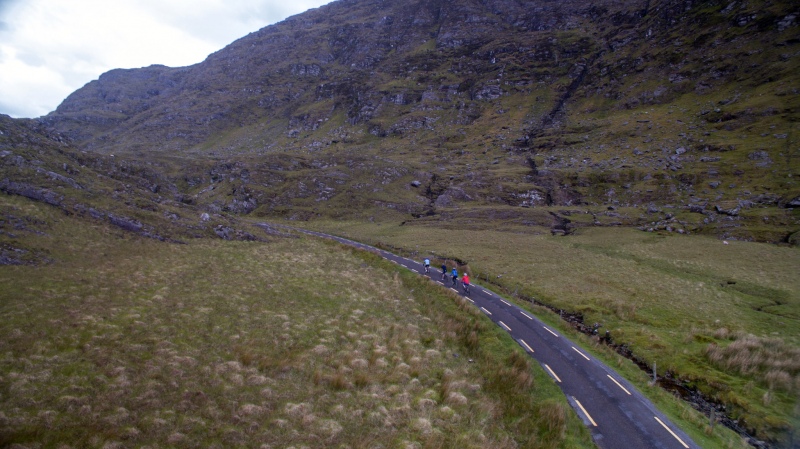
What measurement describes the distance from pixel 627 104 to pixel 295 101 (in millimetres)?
161744

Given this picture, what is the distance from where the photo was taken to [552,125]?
13175cm

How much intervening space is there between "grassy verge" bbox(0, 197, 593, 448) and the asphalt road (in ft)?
3.73

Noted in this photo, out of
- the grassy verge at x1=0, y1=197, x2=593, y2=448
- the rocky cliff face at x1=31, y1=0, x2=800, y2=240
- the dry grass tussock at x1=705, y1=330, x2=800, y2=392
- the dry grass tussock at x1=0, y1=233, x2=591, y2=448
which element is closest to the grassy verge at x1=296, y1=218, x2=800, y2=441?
the dry grass tussock at x1=705, y1=330, x2=800, y2=392

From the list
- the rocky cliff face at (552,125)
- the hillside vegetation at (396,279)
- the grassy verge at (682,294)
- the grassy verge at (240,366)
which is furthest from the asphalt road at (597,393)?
the rocky cliff face at (552,125)

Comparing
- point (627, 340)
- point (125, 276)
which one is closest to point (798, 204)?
point (627, 340)

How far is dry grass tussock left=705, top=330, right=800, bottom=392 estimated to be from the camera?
1791cm

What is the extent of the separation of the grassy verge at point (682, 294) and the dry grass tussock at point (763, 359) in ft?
0.17

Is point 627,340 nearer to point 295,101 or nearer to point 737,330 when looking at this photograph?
point 737,330

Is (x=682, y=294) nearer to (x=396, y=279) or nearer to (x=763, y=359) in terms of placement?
(x=763, y=359)

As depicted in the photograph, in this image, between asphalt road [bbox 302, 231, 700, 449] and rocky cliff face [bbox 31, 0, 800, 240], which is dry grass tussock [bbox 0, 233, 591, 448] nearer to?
asphalt road [bbox 302, 231, 700, 449]

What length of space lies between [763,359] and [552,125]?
127028 millimetres

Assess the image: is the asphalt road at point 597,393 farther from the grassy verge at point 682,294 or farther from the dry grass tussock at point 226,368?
the grassy verge at point 682,294

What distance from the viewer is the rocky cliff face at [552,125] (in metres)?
79.3

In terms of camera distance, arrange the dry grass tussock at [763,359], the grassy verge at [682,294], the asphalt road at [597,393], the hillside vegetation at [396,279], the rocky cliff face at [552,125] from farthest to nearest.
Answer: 1. the rocky cliff face at [552,125]
2. the grassy verge at [682,294]
3. the dry grass tussock at [763,359]
4. the asphalt road at [597,393]
5. the hillside vegetation at [396,279]
